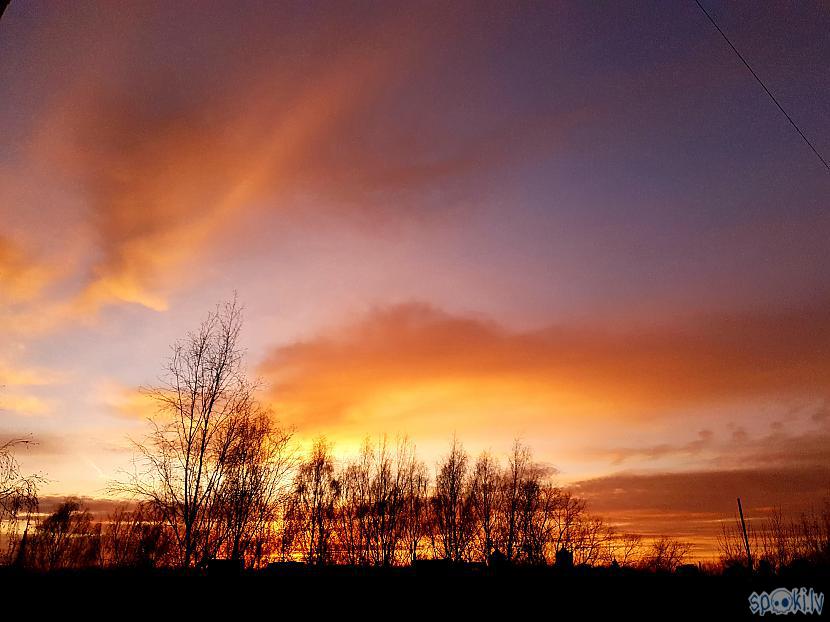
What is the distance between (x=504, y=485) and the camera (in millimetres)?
67625

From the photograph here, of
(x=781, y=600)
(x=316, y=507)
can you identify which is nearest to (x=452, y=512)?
(x=316, y=507)

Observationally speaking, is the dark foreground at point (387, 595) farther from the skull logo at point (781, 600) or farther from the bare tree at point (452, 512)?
the bare tree at point (452, 512)

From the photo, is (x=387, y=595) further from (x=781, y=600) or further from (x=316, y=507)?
(x=316, y=507)

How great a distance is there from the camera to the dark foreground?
11695 millimetres

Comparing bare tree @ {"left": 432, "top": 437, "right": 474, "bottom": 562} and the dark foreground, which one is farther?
bare tree @ {"left": 432, "top": 437, "right": 474, "bottom": 562}

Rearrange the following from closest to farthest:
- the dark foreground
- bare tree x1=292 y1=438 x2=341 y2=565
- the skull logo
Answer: the dark foreground < the skull logo < bare tree x1=292 y1=438 x2=341 y2=565

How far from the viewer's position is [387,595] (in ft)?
46.9

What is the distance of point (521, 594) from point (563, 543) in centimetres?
5718

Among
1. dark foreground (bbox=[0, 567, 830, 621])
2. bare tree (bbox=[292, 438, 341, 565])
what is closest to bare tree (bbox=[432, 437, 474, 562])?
bare tree (bbox=[292, 438, 341, 565])

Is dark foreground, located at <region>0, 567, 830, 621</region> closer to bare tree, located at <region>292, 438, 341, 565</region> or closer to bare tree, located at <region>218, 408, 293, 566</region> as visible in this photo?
bare tree, located at <region>218, 408, 293, 566</region>

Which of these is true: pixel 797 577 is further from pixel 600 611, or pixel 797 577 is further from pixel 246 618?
pixel 246 618

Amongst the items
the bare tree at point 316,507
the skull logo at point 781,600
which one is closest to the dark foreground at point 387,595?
the skull logo at point 781,600

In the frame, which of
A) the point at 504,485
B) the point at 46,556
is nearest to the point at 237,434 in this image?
the point at 504,485

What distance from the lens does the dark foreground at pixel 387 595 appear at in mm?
11695
